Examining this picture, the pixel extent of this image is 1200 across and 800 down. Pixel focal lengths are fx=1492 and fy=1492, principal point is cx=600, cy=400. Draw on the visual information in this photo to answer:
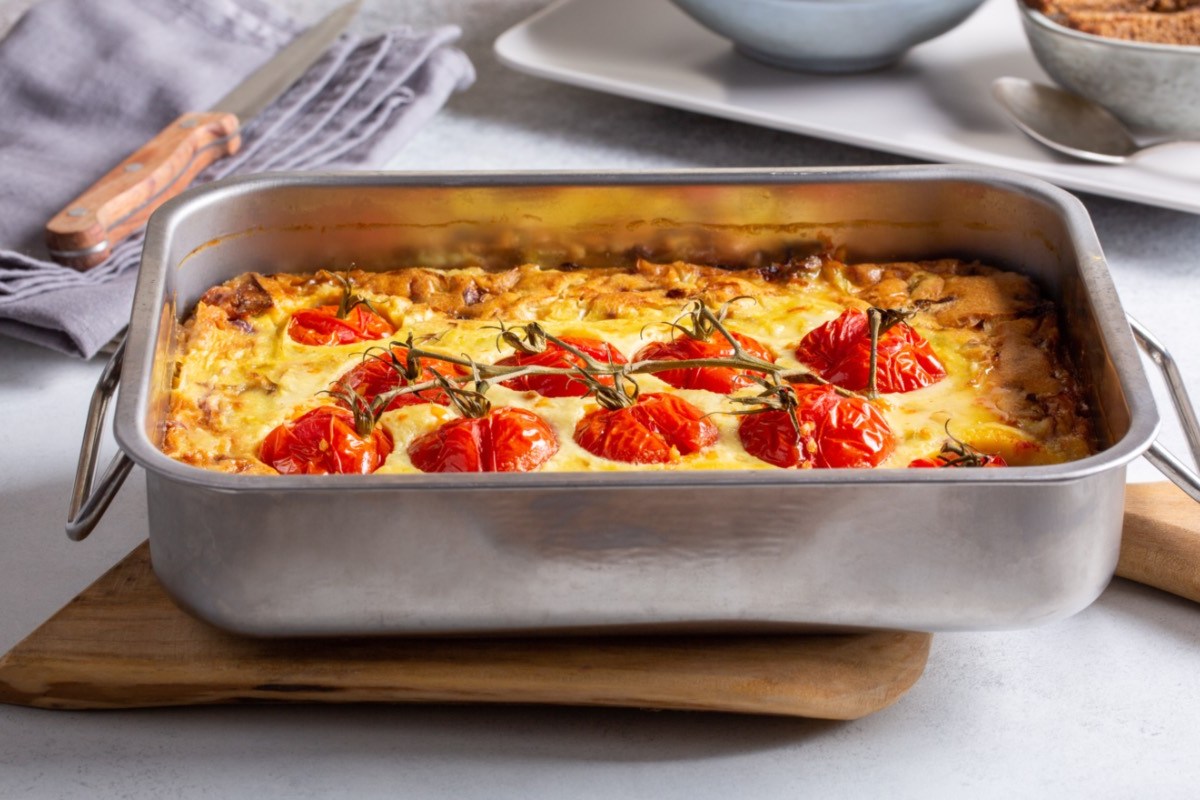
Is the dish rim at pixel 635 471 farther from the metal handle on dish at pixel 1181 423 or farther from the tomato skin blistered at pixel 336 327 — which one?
the tomato skin blistered at pixel 336 327

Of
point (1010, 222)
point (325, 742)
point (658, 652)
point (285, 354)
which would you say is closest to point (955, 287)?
point (1010, 222)

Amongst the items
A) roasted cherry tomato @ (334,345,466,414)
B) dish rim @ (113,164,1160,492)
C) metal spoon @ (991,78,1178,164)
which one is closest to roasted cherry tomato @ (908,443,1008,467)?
dish rim @ (113,164,1160,492)

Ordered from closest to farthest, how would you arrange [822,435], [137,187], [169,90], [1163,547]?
[822,435]
[1163,547]
[137,187]
[169,90]

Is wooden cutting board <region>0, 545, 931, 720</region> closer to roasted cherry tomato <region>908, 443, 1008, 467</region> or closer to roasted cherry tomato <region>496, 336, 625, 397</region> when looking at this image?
roasted cherry tomato <region>908, 443, 1008, 467</region>

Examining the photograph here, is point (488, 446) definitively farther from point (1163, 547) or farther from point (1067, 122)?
point (1067, 122)

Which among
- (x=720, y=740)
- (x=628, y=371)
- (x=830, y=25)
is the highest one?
(x=628, y=371)

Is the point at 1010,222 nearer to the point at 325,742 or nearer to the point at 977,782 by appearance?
the point at 977,782

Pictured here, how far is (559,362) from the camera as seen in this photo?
2055mm

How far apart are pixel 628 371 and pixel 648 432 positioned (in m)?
0.09

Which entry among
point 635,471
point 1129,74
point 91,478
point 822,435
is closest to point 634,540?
point 635,471

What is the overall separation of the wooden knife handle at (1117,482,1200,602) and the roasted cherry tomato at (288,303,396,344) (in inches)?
43.1

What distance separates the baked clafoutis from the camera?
1898mm

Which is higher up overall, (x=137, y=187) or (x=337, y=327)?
(x=337, y=327)

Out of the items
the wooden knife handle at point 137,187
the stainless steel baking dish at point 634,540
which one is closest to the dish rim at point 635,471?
the stainless steel baking dish at point 634,540
